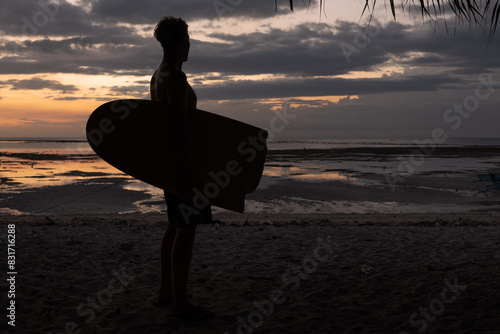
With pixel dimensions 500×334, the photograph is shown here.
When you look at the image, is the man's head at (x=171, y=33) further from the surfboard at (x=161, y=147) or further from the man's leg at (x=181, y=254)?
the man's leg at (x=181, y=254)

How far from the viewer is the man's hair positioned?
9.78ft

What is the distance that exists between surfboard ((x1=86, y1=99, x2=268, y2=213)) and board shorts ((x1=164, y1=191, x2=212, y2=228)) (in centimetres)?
5

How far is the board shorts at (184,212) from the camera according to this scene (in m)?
3.03

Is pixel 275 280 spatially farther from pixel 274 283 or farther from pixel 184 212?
pixel 184 212

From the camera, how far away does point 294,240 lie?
612 centimetres

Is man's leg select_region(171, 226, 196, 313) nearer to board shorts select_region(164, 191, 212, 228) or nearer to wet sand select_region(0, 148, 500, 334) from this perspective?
board shorts select_region(164, 191, 212, 228)

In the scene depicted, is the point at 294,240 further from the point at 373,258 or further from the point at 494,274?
the point at 494,274

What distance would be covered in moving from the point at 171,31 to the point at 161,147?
87 cm

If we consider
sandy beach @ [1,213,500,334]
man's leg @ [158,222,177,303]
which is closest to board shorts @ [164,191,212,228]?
man's leg @ [158,222,177,303]

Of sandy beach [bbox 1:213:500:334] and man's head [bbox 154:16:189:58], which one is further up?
man's head [bbox 154:16:189:58]

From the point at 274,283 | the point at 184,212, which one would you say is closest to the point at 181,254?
the point at 184,212

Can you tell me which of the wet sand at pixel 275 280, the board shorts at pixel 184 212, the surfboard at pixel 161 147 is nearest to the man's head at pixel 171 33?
the surfboard at pixel 161 147

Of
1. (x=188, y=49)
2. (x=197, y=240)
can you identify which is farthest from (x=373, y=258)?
(x=188, y=49)

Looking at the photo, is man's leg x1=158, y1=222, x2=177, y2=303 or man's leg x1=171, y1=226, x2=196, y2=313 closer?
man's leg x1=171, y1=226, x2=196, y2=313
